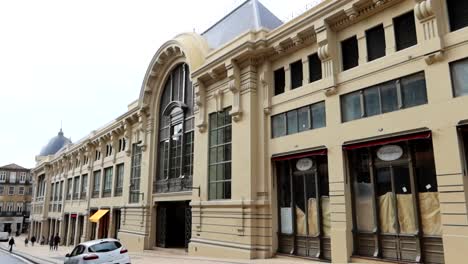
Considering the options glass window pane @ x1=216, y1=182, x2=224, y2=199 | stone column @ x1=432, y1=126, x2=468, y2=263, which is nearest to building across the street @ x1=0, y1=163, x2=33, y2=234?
glass window pane @ x1=216, y1=182, x2=224, y2=199

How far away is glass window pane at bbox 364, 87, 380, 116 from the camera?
12.8 metres

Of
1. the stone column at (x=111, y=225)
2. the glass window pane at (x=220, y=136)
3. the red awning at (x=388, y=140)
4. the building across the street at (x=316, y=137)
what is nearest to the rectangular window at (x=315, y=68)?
the building across the street at (x=316, y=137)

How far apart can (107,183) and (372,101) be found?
27.4 m

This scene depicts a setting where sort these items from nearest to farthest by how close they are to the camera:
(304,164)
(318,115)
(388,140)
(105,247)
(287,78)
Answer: (388,140)
(105,247)
(318,115)
(304,164)
(287,78)

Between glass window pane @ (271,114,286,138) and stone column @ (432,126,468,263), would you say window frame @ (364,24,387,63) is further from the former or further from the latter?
glass window pane @ (271,114,286,138)

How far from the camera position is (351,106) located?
45.0 ft

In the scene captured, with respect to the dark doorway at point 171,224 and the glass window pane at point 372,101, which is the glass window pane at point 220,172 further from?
the glass window pane at point 372,101

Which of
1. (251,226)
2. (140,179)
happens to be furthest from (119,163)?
(251,226)

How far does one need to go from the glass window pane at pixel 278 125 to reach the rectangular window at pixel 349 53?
3496mm

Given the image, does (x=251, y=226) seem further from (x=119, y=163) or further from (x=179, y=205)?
(x=119, y=163)

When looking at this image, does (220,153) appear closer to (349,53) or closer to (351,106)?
(351,106)

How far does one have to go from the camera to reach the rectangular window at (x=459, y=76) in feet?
35.2

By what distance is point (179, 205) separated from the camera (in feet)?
82.1

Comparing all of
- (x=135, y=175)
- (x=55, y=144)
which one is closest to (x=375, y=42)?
(x=135, y=175)
